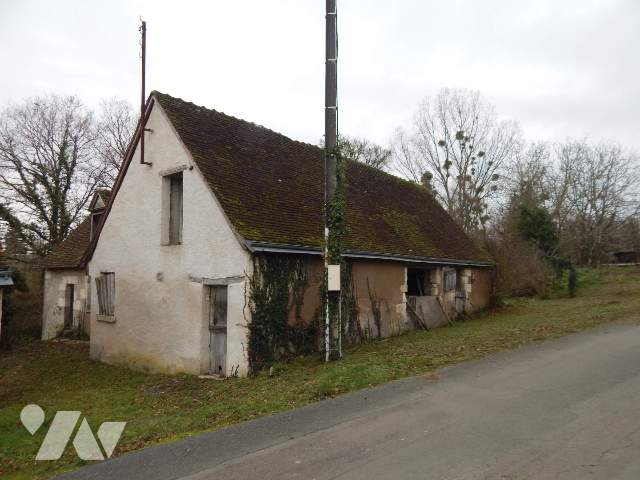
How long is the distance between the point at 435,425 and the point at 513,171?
114 ft

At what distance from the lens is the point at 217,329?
11.1 meters

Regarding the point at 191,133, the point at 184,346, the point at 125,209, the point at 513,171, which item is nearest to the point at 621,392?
the point at 184,346

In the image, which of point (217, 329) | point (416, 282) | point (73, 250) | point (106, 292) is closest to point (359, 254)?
point (217, 329)

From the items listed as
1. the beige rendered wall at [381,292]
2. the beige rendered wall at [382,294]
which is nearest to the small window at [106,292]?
the beige rendered wall at [381,292]

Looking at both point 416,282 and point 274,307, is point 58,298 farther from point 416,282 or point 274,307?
point 416,282

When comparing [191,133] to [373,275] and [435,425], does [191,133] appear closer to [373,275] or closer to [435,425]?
[373,275]

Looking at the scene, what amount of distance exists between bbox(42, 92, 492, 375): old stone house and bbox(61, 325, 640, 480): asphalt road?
4.28m

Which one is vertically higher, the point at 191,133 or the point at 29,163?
the point at 29,163

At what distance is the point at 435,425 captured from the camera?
5.70 meters

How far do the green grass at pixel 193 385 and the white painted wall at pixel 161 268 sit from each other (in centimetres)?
58

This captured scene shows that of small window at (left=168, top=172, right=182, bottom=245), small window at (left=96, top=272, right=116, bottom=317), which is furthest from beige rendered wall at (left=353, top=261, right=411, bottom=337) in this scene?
small window at (left=96, top=272, right=116, bottom=317)

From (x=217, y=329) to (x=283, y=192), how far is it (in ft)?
12.5

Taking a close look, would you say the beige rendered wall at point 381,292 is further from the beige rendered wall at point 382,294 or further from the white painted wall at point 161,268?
the white painted wall at point 161,268

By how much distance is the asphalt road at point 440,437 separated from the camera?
455cm
